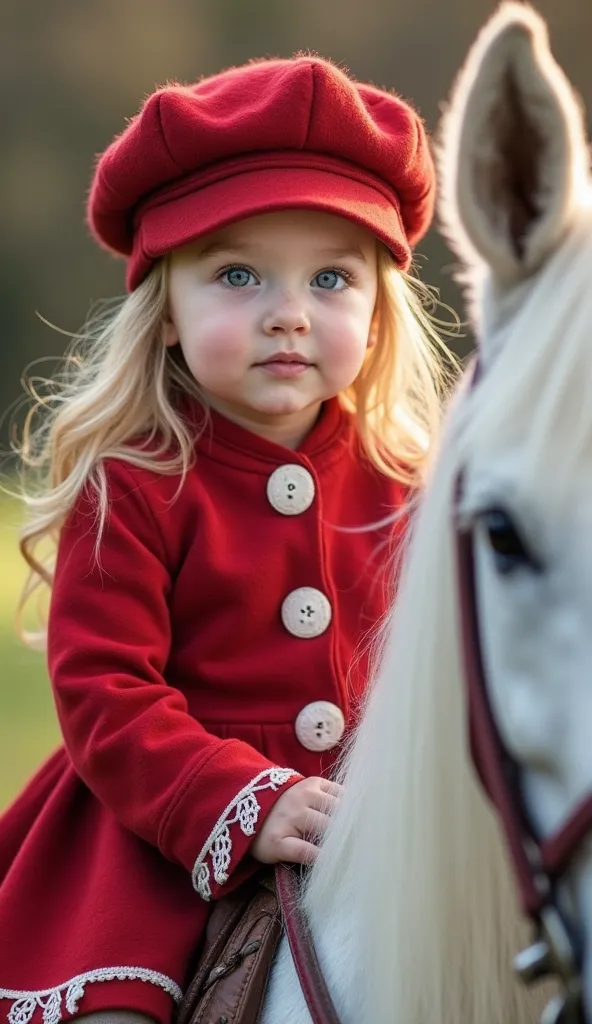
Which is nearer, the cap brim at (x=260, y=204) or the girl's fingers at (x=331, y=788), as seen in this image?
the girl's fingers at (x=331, y=788)

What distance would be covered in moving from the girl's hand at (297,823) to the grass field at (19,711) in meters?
2.27

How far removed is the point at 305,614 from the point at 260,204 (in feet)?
1.65

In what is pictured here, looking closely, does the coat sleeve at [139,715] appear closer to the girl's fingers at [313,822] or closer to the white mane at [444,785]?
the girl's fingers at [313,822]

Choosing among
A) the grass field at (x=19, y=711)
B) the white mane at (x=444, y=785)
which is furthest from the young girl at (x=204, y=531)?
the grass field at (x=19, y=711)

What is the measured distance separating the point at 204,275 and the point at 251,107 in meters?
0.21

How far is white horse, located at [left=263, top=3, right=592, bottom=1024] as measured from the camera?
0.86m

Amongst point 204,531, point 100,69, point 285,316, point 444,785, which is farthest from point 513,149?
point 100,69

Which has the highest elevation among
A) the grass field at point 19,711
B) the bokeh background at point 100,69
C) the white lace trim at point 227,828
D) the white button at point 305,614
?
the bokeh background at point 100,69

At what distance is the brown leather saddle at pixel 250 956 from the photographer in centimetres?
118

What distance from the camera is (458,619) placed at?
0.99 meters

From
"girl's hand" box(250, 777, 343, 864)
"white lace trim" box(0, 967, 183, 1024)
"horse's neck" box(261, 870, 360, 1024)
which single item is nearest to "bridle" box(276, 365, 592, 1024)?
"horse's neck" box(261, 870, 360, 1024)

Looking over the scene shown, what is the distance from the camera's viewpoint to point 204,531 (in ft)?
5.24

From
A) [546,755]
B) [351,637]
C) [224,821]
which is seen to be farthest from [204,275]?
[546,755]

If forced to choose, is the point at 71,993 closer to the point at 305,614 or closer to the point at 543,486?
the point at 305,614
